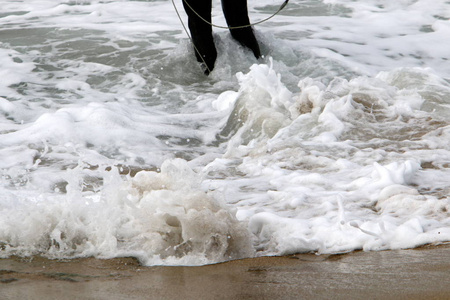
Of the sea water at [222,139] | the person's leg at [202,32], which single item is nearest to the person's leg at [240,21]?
the sea water at [222,139]

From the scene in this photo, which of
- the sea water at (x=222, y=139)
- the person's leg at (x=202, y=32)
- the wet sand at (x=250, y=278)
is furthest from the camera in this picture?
the person's leg at (x=202, y=32)

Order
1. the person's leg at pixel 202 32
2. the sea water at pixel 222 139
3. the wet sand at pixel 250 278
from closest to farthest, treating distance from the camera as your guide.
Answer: the wet sand at pixel 250 278 < the sea water at pixel 222 139 < the person's leg at pixel 202 32

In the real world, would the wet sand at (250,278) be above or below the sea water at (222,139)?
above

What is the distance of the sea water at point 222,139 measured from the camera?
2621 mm

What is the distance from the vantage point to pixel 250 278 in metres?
2.22

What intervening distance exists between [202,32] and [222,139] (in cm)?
175

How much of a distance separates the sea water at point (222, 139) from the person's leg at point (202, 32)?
0.55 ft

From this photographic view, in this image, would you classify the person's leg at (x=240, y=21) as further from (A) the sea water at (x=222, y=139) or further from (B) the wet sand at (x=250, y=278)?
(B) the wet sand at (x=250, y=278)

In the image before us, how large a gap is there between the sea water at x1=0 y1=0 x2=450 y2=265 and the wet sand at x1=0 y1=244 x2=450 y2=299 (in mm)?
106

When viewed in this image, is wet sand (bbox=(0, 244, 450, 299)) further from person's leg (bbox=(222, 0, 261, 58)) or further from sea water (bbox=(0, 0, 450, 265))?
person's leg (bbox=(222, 0, 261, 58))

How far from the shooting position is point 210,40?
6.41m

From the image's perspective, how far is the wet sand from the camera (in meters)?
2.01

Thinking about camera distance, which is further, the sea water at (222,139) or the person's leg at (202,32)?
the person's leg at (202,32)

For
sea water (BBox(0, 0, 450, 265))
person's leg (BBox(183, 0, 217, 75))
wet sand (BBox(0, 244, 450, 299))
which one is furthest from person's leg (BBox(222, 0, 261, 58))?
wet sand (BBox(0, 244, 450, 299))
